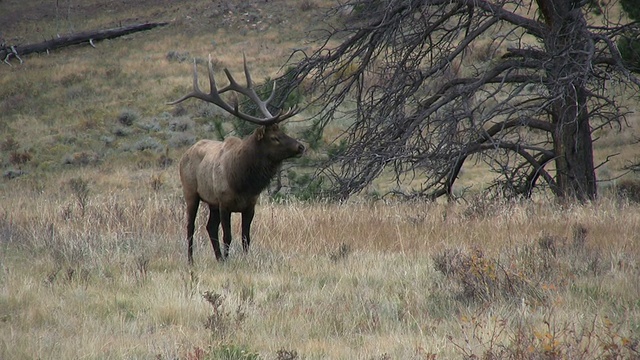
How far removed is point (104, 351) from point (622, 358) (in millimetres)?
2744

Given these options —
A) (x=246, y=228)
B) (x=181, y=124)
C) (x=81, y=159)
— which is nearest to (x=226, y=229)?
(x=246, y=228)

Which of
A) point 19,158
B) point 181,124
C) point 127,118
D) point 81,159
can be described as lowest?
point 81,159

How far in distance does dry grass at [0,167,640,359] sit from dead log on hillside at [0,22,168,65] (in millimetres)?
41735

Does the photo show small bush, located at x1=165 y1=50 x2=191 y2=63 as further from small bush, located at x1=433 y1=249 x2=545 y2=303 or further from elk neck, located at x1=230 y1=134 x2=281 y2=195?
small bush, located at x1=433 y1=249 x2=545 y2=303

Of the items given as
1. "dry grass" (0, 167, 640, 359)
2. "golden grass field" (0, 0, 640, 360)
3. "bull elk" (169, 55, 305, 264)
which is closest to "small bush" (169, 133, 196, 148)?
"golden grass field" (0, 0, 640, 360)

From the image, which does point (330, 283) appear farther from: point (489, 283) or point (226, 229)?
point (226, 229)

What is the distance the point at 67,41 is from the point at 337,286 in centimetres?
4751

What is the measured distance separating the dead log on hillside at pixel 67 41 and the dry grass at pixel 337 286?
41.7 m

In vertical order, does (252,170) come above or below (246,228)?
above

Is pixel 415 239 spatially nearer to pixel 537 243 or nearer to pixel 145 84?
pixel 537 243

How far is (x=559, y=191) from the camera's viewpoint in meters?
11.8

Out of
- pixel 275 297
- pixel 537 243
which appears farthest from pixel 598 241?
pixel 275 297

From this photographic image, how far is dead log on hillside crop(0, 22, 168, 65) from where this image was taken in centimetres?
4862

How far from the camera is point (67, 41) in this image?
50344 millimetres
